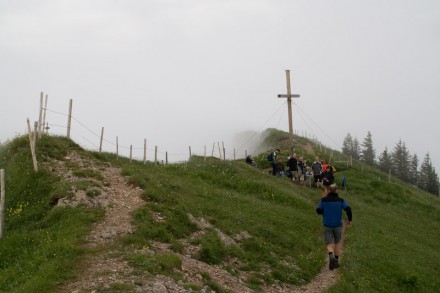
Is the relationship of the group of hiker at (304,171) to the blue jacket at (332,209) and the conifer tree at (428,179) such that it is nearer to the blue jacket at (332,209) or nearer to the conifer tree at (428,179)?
the blue jacket at (332,209)

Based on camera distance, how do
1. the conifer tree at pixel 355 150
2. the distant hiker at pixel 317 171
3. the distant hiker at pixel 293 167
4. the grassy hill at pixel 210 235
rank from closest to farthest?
the grassy hill at pixel 210 235
the distant hiker at pixel 317 171
the distant hiker at pixel 293 167
the conifer tree at pixel 355 150

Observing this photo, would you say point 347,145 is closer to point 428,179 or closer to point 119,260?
point 428,179

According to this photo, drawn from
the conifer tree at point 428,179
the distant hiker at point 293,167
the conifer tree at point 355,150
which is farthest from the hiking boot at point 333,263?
the conifer tree at point 355,150

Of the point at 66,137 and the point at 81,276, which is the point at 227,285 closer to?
the point at 81,276

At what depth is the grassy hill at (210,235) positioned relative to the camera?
12805 millimetres

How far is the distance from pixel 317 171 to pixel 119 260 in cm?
2445

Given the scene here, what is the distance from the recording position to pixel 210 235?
667 inches

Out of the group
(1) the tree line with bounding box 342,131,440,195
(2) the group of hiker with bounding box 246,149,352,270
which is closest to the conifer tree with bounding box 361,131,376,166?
(1) the tree line with bounding box 342,131,440,195

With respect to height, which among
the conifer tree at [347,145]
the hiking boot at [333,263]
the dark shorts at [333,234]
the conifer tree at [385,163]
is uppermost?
the conifer tree at [347,145]

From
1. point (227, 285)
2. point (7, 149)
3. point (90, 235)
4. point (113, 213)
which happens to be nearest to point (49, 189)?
point (113, 213)

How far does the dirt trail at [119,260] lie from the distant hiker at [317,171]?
16.9 metres

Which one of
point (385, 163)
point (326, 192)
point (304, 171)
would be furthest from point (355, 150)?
point (326, 192)

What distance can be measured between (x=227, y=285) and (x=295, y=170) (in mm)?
23835

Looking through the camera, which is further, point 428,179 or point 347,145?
point 347,145
